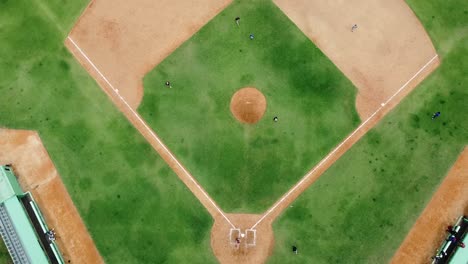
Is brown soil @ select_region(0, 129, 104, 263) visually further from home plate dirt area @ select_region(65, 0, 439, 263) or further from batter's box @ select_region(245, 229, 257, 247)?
batter's box @ select_region(245, 229, 257, 247)

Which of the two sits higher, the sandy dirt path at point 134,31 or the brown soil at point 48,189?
the sandy dirt path at point 134,31

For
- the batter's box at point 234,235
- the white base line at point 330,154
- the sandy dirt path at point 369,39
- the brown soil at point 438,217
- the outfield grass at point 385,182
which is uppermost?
the sandy dirt path at point 369,39

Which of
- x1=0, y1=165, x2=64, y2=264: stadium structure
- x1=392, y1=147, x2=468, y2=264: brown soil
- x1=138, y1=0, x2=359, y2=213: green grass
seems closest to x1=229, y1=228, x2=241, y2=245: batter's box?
x1=138, y1=0, x2=359, y2=213: green grass

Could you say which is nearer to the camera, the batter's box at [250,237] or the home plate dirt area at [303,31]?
the batter's box at [250,237]

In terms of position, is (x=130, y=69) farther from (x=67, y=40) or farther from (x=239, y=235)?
(x=239, y=235)

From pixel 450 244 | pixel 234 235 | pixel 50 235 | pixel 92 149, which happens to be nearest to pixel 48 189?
pixel 50 235

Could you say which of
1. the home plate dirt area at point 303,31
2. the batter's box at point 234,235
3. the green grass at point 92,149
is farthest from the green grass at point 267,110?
the green grass at point 92,149

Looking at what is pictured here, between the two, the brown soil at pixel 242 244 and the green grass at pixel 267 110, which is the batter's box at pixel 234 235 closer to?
the brown soil at pixel 242 244
